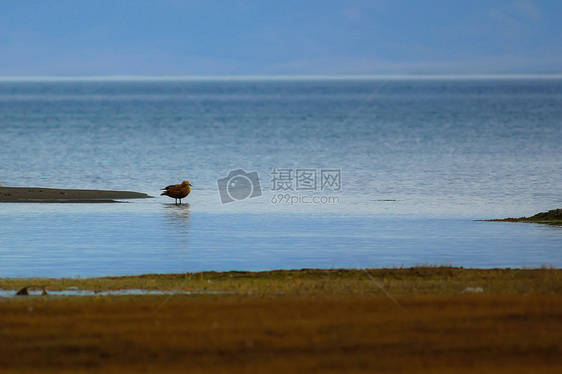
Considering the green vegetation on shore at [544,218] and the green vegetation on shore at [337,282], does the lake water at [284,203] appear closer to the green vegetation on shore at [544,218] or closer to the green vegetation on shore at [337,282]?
the green vegetation on shore at [544,218]

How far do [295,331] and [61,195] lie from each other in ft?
71.2

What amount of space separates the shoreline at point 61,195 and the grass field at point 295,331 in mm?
17025

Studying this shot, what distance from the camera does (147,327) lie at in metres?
10.5

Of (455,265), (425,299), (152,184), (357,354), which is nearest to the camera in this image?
(357,354)

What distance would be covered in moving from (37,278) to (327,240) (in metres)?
7.46

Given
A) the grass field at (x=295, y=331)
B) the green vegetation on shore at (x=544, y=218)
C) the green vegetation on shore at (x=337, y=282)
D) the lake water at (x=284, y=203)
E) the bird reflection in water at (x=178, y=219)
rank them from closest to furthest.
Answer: the grass field at (x=295, y=331)
the green vegetation on shore at (x=337, y=282)
the lake water at (x=284, y=203)
the bird reflection in water at (x=178, y=219)
the green vegetation on shore at (x=544, y=218)

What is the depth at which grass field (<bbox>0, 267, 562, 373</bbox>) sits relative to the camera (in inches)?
363

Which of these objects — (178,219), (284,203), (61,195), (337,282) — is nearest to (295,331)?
(337,282)

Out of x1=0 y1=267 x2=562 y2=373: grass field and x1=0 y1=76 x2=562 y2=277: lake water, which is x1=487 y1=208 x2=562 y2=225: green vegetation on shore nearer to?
x1=0 y1=76 x2=562 y2=277: lake water

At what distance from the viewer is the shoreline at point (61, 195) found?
97.4 ft

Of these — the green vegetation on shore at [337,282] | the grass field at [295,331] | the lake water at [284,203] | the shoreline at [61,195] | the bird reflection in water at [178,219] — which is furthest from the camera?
the shoreline at [61,195]

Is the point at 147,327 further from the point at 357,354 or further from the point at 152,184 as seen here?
the point at 152,184

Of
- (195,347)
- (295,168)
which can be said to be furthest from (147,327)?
(295,168)

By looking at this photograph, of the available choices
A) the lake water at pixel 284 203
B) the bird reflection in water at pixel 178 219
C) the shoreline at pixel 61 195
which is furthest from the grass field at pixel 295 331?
the shoreline at pixel 61 195
